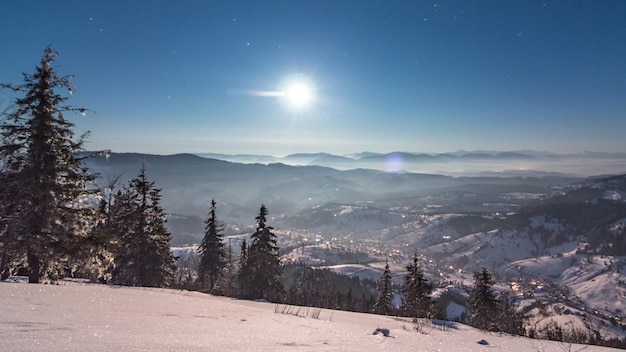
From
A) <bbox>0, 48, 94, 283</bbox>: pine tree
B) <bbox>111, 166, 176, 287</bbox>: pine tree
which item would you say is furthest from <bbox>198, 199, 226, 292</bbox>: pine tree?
<bbox>0, 48, 94, 283</bbox>: pine tree

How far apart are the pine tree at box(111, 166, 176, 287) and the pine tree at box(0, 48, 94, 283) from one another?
54.7 ft

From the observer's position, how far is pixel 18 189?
13055 mm

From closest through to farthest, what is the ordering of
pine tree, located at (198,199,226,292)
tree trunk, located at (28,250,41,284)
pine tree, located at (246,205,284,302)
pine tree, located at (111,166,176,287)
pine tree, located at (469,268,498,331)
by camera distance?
tree trunk, located at (28,250,41,284), pine tree, located at (111,166,176,287), pine tree, located at (246,205,284,302), pine tree, located at (469,268,498,331), pine tree, located at (198,199,226,292)

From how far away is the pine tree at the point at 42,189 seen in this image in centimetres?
1259

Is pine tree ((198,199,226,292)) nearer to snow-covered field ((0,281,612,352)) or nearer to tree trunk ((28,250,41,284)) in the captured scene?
tree trunk ((28,250,41,284))

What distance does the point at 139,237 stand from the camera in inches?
1195

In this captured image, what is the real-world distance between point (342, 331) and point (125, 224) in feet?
99.8

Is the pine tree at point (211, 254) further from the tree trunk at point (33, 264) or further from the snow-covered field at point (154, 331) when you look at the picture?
the snow-covered field at point (154, 331)

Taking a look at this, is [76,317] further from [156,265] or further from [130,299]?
[156,265]

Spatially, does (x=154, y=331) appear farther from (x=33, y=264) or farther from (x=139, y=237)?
(x=139, y=237)

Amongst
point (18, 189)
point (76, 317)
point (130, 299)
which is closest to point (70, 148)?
point (18, 189)

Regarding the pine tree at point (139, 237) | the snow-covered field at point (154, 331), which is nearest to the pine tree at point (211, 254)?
the pine tree at point (139, 237)

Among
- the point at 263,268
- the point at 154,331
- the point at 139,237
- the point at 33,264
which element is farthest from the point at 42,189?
the point at 263,268

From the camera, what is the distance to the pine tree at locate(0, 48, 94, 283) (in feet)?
41.3
